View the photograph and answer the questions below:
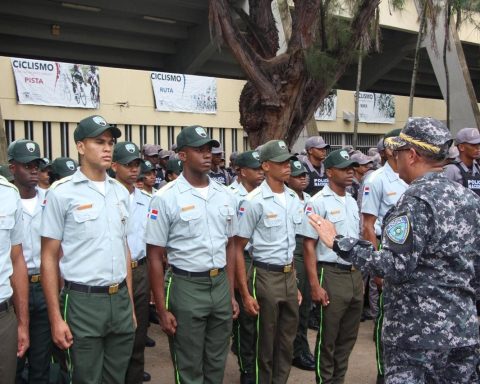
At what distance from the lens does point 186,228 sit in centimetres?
398

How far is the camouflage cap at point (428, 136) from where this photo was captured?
3.08 m

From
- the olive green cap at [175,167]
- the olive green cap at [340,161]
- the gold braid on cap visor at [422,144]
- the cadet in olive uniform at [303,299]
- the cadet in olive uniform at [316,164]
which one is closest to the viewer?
the gold braid on cap visor at [422,144]

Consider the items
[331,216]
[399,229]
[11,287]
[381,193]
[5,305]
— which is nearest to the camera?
[399,229]

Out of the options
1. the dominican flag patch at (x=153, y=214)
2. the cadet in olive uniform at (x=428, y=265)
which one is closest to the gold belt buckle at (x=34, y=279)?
the dominican flag patch at (x=153, y=214)

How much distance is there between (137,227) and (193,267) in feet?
4.68

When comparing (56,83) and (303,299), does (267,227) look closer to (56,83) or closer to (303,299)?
(303,299)

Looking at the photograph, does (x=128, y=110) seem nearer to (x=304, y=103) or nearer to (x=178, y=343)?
(x=304, y=103)

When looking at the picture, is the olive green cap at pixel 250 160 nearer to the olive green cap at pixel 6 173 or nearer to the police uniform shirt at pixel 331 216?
the police uniform shirt at pixel 331 216

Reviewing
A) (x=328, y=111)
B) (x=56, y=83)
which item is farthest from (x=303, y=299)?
(x=328, y=111)

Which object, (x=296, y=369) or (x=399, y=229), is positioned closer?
(x=399, y=229)

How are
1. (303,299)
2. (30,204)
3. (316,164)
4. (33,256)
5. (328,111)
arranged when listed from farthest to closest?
(328,111) → (316,164) → (303,299) → (30,204) → (33,256)

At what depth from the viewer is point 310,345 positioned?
645 centimetres

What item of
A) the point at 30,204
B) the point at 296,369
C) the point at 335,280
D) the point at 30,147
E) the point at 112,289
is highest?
the point at 30,147

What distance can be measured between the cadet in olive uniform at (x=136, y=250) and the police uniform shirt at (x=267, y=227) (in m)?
0.99
